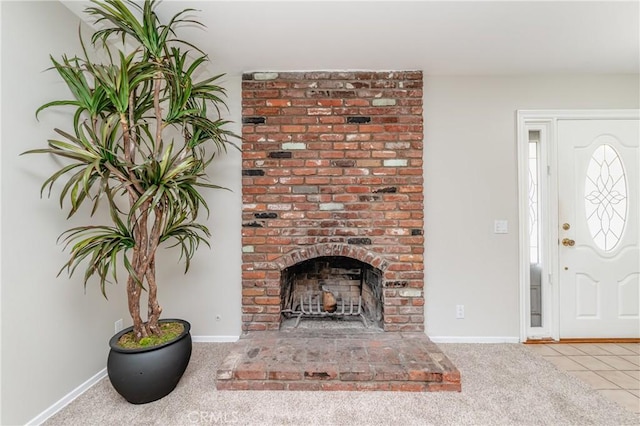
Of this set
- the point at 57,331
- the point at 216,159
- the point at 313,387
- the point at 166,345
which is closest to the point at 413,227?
the point at 313,387

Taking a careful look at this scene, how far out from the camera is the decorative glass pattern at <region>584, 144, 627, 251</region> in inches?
108

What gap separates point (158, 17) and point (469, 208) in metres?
2.84

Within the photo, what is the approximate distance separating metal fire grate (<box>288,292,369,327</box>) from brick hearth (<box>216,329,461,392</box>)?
1.57 ft

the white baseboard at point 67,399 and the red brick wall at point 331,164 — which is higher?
the red brick wall at point 331,164

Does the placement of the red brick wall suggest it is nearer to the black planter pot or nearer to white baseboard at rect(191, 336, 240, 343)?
white baseboard at rect(191, 336, 240, 343)

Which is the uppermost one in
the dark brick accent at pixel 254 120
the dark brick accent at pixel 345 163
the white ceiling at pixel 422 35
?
the white ceiling at pixel 422 35

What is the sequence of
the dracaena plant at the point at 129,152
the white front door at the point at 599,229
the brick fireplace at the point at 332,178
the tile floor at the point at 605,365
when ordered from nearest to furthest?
the dracaena plant at the point at 129,152, the tile floor at the point at 605,365, the brick fireplace at the point at 332,178, the white front door at the point at 599,229

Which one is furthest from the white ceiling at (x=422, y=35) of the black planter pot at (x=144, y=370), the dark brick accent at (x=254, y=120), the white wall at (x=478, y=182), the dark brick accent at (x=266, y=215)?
the black planter pot at (x=144, y=370)

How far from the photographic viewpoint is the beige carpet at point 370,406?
5.44 ft

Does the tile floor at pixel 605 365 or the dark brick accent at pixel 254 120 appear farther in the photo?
the dark brick accent at pixel 254 120

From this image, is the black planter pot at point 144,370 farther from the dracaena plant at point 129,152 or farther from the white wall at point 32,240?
the white wall at point 32,240

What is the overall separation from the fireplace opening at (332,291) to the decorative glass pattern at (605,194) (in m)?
2.09

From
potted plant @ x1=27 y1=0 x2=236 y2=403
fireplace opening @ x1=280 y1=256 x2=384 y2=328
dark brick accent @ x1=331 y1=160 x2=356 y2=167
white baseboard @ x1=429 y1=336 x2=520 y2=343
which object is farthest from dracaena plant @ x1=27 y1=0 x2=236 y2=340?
white baseboard @ x1=429 y1=336 x2=520 y2=343

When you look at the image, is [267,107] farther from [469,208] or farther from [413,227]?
[469,208]
